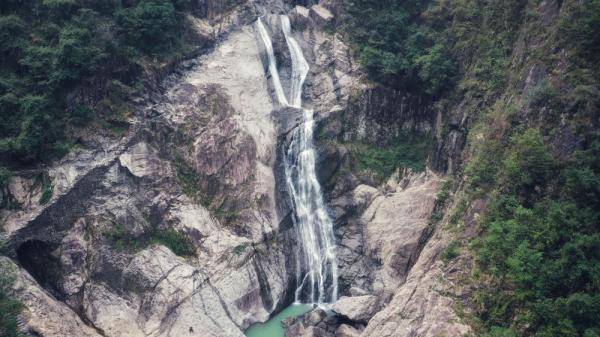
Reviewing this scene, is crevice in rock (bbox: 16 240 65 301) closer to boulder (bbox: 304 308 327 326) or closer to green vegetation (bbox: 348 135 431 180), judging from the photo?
boulder (bbox: 304 308 327 326)

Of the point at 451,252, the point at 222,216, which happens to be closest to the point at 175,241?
the point at 222,216

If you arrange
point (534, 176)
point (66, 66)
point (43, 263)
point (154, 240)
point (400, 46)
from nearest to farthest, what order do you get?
point (534, 176) → point (43, 263) → point (154, 240) → point (66, 66) → point (400, 46)

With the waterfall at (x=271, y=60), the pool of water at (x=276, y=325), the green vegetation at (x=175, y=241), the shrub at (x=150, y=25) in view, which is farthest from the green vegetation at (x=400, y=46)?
the green vegetation at (x=175, y=241)

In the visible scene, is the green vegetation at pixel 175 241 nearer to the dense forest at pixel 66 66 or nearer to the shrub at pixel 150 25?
the dense forest at pixel 66 66

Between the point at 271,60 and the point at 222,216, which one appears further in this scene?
the point at 271,60

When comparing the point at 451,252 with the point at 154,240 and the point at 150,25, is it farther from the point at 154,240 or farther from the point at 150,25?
the point at 150,25

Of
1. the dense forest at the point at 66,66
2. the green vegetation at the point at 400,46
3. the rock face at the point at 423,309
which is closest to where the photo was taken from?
the rock face at the point at 423,309

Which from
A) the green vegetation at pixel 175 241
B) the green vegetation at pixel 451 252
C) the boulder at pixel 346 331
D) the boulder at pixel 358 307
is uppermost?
the green vegetation at pixel 451 252
